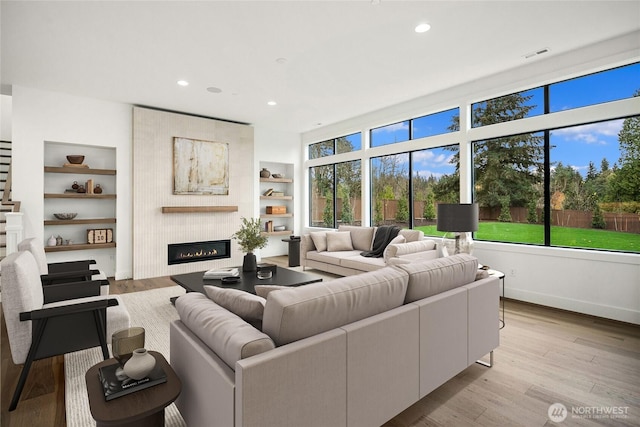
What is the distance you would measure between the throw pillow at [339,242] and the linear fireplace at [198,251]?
2.17 metres

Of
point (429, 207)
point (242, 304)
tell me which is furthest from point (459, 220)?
point (242, 304)

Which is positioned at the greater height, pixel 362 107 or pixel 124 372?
pixel 362 107

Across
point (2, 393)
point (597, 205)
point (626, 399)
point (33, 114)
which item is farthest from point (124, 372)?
point (33, 114)

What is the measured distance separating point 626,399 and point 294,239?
5331 mm

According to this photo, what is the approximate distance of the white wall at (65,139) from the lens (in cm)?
470

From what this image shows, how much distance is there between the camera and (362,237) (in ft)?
18.8

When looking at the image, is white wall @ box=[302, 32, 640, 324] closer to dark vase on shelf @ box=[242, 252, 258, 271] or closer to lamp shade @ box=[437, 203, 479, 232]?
lamp shade @ box=[437, 203, 479, 232]

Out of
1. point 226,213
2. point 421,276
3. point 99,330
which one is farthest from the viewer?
point 226,213

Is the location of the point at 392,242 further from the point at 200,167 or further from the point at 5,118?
the point at 5,118

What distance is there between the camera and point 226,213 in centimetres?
659

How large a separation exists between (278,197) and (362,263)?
11.0 ft

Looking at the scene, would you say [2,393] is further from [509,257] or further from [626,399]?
[509,257]

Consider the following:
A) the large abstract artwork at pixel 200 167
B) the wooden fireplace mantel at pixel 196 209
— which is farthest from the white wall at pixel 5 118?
the wooden fireplace mantel at pixel 196 209

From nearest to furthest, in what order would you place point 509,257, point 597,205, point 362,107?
point 597,205
point 509,257
point 362,107
